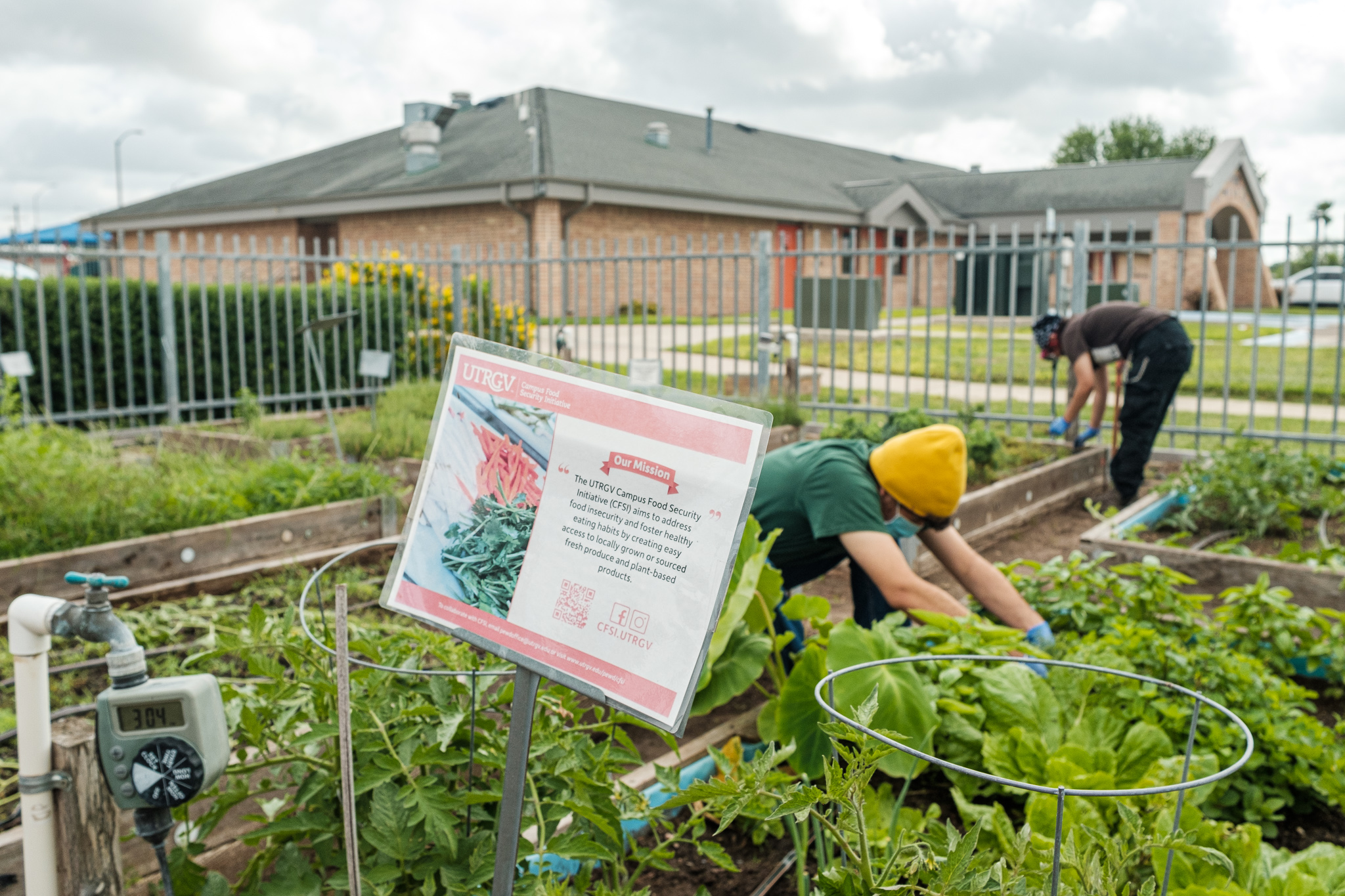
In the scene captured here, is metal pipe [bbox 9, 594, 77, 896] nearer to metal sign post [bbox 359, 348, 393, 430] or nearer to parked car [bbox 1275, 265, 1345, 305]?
metal sign post [bbox 359, 348, 393, 430]

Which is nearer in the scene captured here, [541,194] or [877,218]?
[541,194]

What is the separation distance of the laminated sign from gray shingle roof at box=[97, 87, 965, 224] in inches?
696

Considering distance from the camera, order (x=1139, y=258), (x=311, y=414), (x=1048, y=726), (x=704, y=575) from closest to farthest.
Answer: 1. (x=704, y=575)
2. (x=1048, y=726)
3. (x=311, y=414)
4. (x=1139, y=258)

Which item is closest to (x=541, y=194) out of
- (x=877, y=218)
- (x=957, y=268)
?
(x=877, y=218)

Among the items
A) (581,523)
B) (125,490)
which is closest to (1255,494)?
(581,523)

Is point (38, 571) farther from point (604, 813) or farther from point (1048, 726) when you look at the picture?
point (1048, 726)

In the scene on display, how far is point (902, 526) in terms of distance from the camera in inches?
127

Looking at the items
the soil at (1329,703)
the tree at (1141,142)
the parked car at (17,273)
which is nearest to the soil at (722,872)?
the soil at (1329,703)

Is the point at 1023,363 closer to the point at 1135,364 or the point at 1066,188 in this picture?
the point at 1135,364

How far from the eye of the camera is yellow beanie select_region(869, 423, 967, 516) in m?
2.96

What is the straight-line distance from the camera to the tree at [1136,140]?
58031 millimetres

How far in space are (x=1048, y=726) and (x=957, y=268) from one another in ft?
87.3

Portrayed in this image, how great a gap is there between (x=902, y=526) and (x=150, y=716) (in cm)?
233

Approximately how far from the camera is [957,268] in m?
27.2
